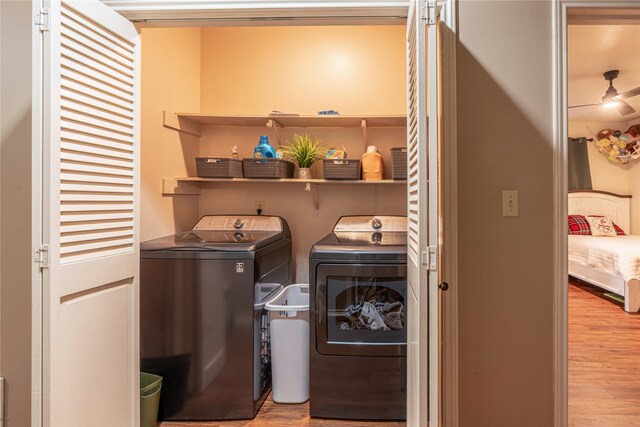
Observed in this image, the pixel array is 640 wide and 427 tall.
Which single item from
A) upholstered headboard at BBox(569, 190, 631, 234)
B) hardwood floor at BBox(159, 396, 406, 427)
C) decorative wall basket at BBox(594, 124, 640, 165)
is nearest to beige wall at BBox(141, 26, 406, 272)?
Answer: hardwood floor at BBox(159, 396, 406, 427)

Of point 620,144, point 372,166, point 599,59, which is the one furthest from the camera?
point 620,144

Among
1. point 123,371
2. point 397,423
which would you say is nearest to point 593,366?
point 397,423

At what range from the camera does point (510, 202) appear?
57.1 inches

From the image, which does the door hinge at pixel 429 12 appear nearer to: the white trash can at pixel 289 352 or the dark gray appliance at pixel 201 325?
the dark gray appliance at pixel 201 325

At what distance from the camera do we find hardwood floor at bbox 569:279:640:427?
2046 millimetres

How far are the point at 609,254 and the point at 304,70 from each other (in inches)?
154

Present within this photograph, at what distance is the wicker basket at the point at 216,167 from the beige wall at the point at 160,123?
18cm

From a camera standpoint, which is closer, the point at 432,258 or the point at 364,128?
the point at 432,258

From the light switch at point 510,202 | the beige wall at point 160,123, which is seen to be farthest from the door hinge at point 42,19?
the light switch at point 510,202

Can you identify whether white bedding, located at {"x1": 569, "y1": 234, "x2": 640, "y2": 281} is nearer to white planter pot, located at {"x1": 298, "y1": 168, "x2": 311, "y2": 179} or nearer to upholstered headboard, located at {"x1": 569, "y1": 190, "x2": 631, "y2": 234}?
upholstered headboard, located at {"x1": 569, "y1": 190, "x2": 631, "y2": 234}

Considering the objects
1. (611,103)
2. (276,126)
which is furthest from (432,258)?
(611,103)

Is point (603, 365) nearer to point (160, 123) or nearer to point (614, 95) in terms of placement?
point (614, 95)

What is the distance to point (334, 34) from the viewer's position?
2.77m

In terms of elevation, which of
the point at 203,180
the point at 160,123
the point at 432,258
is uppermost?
the point at 160,123
